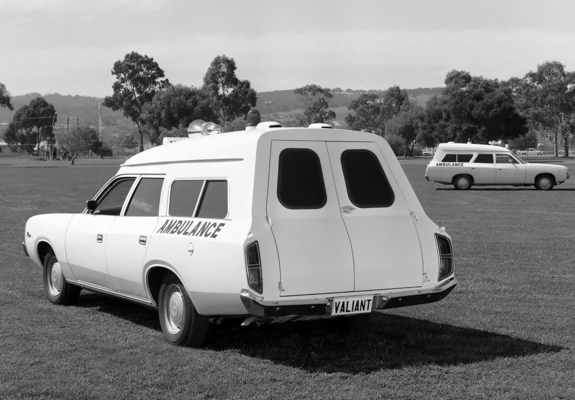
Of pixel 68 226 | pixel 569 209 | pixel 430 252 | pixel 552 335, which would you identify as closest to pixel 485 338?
pixel 552 335

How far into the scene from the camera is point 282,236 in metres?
6.61

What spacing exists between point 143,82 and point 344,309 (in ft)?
403

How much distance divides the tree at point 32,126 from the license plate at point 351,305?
611 feet

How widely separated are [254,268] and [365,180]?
137 centimetres

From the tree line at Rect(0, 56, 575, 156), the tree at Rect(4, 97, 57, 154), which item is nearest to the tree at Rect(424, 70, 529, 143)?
the tree line at Rect(0, 56, 575, 156)

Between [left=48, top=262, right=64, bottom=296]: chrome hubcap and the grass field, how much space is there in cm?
21

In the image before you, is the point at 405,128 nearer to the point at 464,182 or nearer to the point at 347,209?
the point at 464,182

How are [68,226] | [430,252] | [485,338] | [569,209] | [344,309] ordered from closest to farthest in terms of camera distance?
[344,309], [430,252], [485,338], [68,226], [569,209]

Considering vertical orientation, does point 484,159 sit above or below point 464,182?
above

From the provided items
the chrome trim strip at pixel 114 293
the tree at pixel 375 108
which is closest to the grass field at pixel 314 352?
the chrome trim strip at pixel 114 293

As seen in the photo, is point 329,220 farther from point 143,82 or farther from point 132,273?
point 143,82

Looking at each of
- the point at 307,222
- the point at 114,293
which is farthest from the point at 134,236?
the point at 307,222

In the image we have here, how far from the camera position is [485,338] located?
781 cm

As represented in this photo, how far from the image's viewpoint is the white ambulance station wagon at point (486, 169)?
35.4 meters
